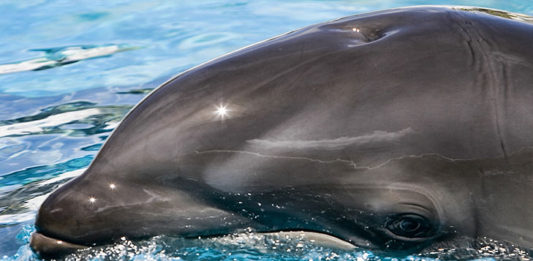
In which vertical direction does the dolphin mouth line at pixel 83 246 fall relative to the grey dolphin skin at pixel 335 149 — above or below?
below

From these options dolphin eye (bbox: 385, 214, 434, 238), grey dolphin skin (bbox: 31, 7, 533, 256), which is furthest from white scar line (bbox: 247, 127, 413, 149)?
dolphin eye (bbox: 385, 214, 434, 238)

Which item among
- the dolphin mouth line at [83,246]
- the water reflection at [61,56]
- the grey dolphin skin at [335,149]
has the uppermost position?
the water reflection at [61,56]

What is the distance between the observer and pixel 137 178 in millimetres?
3979

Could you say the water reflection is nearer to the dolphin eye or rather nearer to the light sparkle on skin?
the light sparkle on skin

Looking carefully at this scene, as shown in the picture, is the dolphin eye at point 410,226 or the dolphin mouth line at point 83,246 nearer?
the dolphin eye at point 410,226

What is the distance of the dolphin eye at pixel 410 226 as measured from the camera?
3953 mm

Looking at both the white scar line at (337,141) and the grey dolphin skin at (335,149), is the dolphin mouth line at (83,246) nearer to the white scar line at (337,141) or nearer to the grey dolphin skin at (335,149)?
the grey dolphin skin at (335,149)

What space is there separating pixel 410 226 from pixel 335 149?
1.72 ft

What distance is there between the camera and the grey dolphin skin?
3.80m

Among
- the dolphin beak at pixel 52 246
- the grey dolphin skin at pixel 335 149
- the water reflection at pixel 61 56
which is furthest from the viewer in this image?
the water reflection at pixel 61 56

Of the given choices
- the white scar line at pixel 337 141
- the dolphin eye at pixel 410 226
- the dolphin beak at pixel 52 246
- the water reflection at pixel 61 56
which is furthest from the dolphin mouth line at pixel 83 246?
the water reflection at pixel 61 56

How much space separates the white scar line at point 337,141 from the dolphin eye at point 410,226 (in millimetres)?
392

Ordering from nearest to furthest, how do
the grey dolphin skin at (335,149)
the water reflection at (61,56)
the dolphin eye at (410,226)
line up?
1. the grey dolphin skin at (335,149)
2. the dolphin eye at (410,226)
3. the water reflection at (61,56)

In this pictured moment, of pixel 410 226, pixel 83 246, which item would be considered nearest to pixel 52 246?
pixel 83 246
